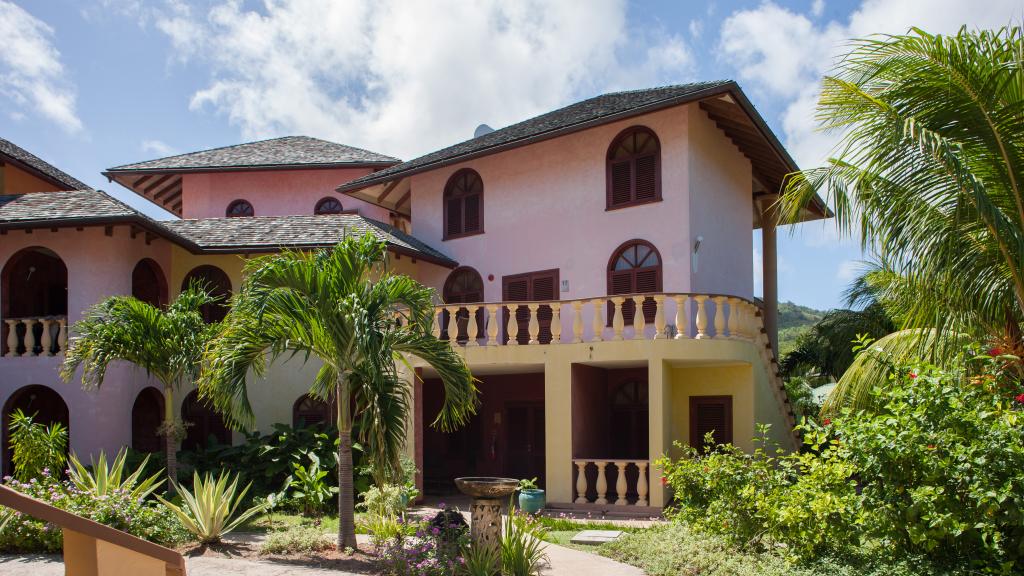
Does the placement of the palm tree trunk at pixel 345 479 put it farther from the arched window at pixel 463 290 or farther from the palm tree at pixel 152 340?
the arched window at pixel 463 290

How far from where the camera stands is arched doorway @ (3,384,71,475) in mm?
16828

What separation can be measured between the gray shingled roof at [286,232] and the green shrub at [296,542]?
750cm

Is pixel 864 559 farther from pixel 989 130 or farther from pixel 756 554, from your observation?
pixel 989 130

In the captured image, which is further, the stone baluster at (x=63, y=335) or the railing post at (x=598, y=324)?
the stone baluster at (x=63, y=335)

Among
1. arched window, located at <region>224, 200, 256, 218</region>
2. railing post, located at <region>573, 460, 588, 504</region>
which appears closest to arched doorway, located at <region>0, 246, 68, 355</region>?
arched window, located at <region>224, 200, 256, 218</region>

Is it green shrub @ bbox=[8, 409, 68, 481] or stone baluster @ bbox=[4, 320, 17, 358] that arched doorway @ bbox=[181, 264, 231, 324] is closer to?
stone baluster @ bbox=[4, 320, 17, 358]

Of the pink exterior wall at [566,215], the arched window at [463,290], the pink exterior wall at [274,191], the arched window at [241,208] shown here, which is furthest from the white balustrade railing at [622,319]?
the arched window at [241,208]

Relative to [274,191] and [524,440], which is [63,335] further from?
[524,440]

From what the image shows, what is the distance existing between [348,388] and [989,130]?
25.7 ft

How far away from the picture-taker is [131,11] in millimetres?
10891

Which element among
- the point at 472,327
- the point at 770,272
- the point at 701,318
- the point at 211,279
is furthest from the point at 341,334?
the point at 770,272

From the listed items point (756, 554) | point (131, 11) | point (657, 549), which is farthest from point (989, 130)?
point (131, 11)

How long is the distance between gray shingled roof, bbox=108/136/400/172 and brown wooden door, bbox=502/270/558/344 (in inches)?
289

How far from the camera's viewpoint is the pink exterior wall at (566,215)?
55.3 feet
